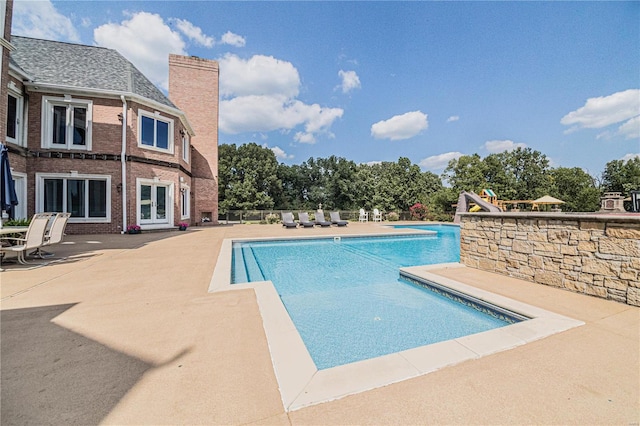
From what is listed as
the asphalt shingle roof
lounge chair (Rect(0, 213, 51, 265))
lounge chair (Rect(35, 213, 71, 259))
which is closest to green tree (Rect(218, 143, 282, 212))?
the asphalt shingle roof

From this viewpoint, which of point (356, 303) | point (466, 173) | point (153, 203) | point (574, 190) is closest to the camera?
point (356, 303)

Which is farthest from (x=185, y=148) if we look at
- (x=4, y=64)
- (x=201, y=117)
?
(x=4, y=64)

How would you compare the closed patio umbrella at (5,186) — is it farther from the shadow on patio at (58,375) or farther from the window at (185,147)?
the window at (185,147)

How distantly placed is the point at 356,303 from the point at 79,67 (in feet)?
54.1

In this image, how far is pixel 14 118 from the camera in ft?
33.0

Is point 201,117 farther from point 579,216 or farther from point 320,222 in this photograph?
point 579,216

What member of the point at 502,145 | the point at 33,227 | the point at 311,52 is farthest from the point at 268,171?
the point at 502,145


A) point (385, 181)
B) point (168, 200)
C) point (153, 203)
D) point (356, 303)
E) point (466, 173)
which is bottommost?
point (356, 303)

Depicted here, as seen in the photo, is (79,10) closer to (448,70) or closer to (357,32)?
(357,32)

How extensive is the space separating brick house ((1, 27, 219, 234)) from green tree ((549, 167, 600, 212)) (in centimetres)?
3436

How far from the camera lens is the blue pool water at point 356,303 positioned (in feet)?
10.7

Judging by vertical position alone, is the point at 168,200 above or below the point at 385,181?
below

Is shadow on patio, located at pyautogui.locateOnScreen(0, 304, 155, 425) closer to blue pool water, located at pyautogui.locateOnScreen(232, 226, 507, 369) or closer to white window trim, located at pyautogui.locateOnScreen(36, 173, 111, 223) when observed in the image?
blue pool water, located at pyautogui.locateOnScreen(232, 226, 507, 369)

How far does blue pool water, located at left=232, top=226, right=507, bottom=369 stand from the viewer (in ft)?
10.7
